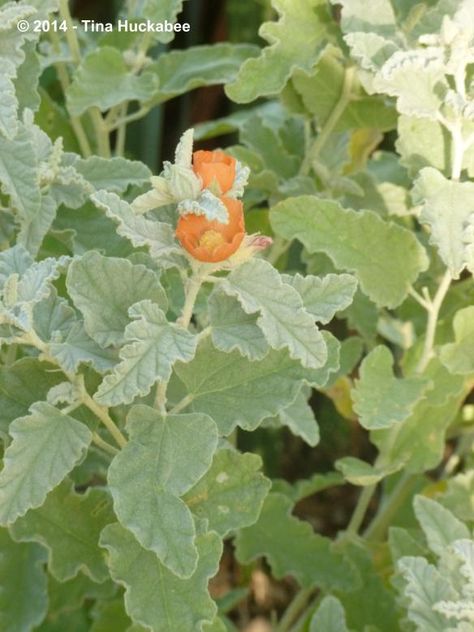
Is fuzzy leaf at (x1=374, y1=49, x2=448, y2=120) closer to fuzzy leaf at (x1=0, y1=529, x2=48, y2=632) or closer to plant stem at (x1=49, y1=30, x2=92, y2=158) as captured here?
plant stem at (x1=49, y1=30, x2=92, y2=158)

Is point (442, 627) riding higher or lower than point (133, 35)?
lower

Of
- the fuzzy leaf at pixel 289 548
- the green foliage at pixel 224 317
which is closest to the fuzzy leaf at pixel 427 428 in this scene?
the green foliage at pixel 224 317

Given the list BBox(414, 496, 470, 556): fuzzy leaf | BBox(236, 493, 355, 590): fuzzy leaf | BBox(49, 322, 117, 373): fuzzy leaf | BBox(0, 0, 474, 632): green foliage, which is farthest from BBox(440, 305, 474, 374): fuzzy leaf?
BBox(49, 322, 117, 373): fuzzy leaf

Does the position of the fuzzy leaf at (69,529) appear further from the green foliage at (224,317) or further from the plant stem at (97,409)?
the plant stem at (97,409)

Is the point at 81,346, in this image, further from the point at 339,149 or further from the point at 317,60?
the point at 339,149

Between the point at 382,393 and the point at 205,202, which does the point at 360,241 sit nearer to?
the point at 382,393

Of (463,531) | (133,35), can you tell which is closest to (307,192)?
(133,35)
